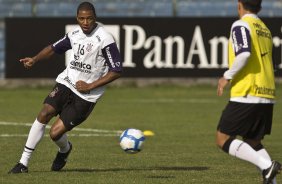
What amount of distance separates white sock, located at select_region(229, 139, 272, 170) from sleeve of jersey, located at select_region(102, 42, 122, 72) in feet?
7.43

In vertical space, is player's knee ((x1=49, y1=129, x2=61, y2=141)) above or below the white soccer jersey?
below

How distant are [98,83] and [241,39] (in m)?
2.54

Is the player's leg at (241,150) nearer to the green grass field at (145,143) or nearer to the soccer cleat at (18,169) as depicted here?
the green grass field at (145,143)

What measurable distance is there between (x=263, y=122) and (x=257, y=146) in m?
0.30

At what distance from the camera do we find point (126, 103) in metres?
22.7

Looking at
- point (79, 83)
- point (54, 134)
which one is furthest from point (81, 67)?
point (54, 134)

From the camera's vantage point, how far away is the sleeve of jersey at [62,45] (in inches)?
478

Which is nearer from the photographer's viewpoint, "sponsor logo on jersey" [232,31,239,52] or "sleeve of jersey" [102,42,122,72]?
"sponsor logo on jersey" [232,31,239,52]

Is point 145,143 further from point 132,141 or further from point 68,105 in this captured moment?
point 132,141

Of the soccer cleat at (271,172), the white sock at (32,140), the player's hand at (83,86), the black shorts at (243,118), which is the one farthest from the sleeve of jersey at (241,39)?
the white sock at (32,140)

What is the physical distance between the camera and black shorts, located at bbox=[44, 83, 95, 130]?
11.8m

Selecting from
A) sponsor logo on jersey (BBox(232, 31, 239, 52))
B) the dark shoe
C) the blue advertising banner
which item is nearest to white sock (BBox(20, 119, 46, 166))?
the dark shoe

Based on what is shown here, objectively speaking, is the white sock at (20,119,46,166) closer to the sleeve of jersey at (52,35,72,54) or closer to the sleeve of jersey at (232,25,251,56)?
the sleeve of jersey at (52,35,72,54)

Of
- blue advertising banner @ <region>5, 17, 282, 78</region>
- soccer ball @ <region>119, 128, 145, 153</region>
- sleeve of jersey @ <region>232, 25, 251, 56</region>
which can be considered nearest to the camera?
sleeve of jersey @ <region>232, 25, 251, 56</region>
